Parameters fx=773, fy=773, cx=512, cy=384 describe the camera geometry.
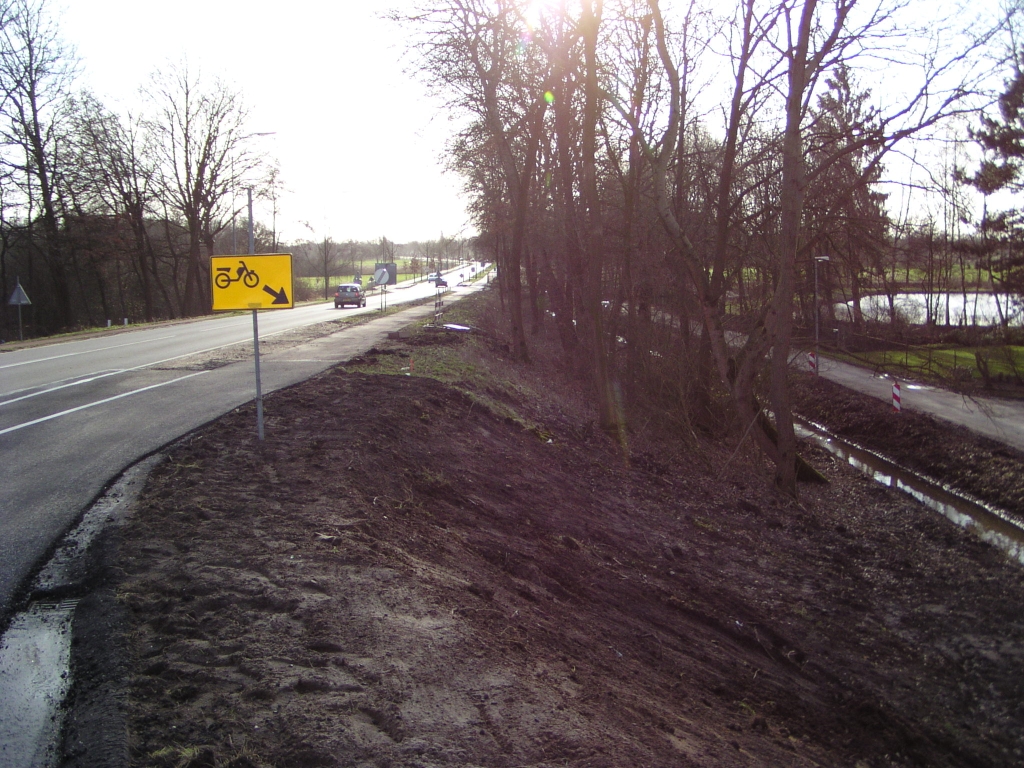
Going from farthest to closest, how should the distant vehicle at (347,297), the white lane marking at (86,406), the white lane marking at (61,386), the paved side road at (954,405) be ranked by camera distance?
the distant vehicle at (347,297) → the paved side road at (954,405) → the white lane marking at (61,386) → the white lane marking at (86,406)

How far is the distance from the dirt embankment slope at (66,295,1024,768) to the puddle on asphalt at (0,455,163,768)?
129mm

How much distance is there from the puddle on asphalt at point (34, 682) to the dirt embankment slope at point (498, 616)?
0.41 feet

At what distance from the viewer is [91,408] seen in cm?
1086

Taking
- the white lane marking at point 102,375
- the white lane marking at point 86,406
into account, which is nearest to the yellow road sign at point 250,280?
the white lane marking at point 86,406

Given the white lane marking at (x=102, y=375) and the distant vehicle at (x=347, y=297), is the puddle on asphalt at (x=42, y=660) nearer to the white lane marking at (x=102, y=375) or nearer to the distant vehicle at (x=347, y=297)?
the white lane marking at (x=102, y=375)

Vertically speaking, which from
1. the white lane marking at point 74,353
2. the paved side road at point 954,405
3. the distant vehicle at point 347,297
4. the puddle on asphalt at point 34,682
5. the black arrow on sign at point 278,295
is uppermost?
the distant vehicle at point 347,297

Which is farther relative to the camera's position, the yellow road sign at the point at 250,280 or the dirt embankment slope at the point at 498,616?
the yellow road sign at the point at 250,280

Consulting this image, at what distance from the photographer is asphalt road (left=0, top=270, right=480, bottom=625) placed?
6.16 m

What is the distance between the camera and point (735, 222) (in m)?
15.7

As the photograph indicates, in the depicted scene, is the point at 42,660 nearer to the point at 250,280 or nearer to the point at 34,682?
the point at 34,682

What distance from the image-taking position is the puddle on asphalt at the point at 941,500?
1484 cm

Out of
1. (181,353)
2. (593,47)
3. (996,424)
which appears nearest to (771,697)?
(593,47)

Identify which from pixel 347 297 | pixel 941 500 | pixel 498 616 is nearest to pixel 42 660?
pixel 498 616

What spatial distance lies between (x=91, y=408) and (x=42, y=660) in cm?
778
